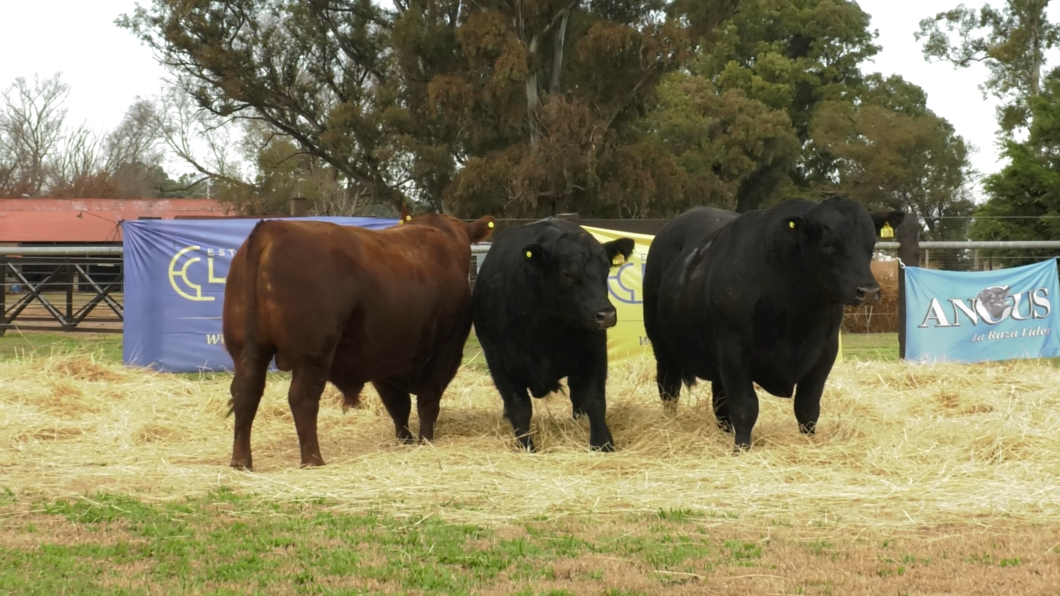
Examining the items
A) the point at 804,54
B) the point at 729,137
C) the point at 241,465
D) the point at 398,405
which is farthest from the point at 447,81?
the point at 804,54

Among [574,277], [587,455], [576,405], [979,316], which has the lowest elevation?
[587,455]

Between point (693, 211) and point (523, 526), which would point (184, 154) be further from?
point (523, 526)

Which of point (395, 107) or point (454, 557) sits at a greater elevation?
point (395, 107)

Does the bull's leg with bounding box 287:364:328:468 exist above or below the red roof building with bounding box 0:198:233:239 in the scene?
below

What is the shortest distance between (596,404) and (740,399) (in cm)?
82

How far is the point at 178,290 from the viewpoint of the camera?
11.6 meters

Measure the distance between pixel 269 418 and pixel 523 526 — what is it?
3950 mm

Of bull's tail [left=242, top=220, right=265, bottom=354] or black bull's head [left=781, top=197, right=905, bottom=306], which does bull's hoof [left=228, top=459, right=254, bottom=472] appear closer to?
bull's tail [left=242, top=220, right=265, bottom=354]

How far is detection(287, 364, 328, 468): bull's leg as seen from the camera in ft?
20.5

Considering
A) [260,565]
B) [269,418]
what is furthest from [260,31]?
[260,565]

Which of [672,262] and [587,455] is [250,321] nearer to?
[587,455]

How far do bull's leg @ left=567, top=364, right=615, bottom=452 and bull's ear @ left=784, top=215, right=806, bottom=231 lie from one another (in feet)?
4.32

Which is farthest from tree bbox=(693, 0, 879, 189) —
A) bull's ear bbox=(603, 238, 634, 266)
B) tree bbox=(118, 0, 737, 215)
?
bull's ear bbox=(603, 238, 634, 266)

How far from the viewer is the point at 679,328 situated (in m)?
7.25
